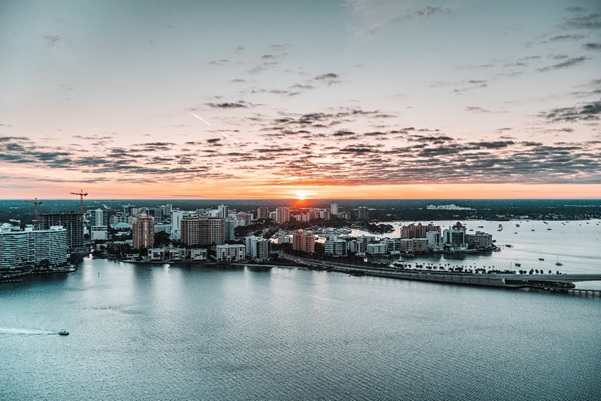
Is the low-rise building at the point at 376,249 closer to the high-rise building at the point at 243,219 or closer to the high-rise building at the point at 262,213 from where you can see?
the high-rise building at the point at 243,219

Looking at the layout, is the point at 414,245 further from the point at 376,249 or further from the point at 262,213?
the point at 262,213

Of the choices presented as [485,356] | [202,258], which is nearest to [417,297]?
[485,356]

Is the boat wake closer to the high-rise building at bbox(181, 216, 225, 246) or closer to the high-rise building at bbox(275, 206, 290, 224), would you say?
the high-rise building at bbox(181, 216, 225, 246)

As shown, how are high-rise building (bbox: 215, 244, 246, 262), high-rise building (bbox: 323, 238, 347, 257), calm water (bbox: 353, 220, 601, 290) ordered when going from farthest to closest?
high-rise building (bbox: 323, 238, 347, 257)
high-rise building (bbox: 215, 244, 246, 262)
calm water (bbox: 353, 220, 601, 290)

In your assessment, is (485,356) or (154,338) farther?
(154,338)

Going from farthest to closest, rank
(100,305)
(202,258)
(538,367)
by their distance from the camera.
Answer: (202,258)
(100,305)
(538,367)

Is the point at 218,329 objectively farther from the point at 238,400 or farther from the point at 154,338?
the point at 238,400

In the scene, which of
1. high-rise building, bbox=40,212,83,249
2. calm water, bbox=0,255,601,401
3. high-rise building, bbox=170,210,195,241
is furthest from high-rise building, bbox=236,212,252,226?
calm water, bbox=0,255,601,401
